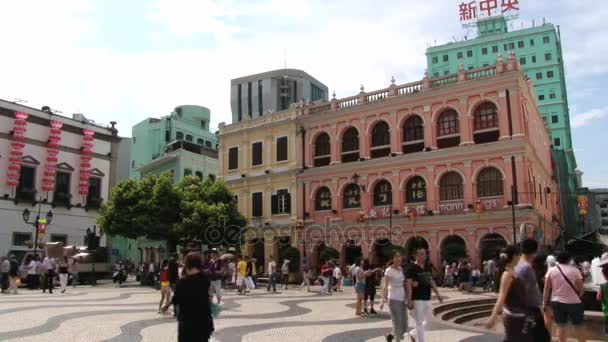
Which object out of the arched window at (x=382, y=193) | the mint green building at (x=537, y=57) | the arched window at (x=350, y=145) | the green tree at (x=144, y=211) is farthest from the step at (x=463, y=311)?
the mint green building at (x=537, y=57)

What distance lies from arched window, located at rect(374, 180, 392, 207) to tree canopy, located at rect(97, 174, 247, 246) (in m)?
10.0

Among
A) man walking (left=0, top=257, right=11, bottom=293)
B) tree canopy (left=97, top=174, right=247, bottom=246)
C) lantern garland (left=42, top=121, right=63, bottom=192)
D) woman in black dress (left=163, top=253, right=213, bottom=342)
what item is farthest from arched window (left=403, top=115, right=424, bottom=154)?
woman in black dress (left=163, top=253, right=213, bottom=342)

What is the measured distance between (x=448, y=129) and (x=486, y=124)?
2.32m

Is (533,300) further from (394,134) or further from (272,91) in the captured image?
(272,91)

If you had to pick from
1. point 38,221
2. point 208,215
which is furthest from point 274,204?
point 38,221

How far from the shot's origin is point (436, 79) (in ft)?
108

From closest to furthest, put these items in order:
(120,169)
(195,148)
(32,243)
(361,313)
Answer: (361,313) < (32,243) < (120,169) < (195,148)

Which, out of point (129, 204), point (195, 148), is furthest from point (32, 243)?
point (195, 148)

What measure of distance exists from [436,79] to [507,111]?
5.11m

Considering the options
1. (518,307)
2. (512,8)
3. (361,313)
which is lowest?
(361,313)

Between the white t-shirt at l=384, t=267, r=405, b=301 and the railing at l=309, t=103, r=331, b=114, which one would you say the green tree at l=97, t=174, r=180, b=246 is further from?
the white t-shirt at l=384, t=267, r=405, b=301

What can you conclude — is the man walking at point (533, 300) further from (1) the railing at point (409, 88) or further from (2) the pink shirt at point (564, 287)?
(1) the railing at point (409, 88)

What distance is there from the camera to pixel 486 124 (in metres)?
31.2

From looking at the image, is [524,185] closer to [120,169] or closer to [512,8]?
[120,169]
